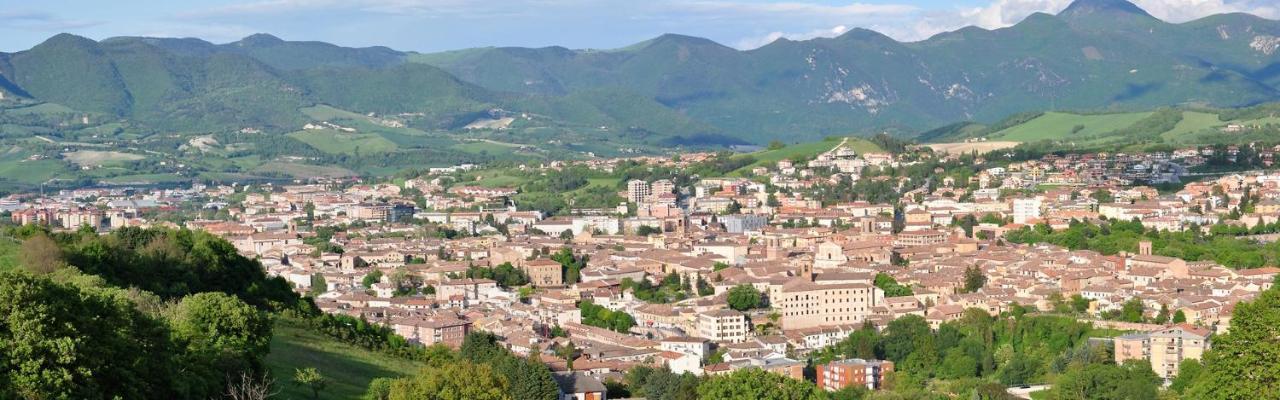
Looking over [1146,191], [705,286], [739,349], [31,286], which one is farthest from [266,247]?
[31,286]

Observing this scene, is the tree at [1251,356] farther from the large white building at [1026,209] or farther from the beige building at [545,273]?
the large white building at [1026,209]

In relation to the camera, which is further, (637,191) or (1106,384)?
(637,191)

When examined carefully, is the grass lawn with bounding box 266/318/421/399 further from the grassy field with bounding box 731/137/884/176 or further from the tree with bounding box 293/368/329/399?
the grassy field with bounding box 731/137/884/176

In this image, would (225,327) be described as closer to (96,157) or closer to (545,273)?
(545,273)

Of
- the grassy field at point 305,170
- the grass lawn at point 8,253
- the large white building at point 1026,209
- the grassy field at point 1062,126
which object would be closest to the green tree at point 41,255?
the grass lawn at point 8,253

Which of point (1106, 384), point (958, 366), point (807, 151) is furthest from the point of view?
point (807, 151)

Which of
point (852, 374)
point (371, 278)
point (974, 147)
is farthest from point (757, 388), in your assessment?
point (974, 147)

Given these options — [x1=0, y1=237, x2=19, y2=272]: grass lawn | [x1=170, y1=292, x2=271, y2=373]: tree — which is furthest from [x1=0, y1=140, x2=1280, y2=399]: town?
[x1=170, y1=292, x2=271, y2=373]: tree
